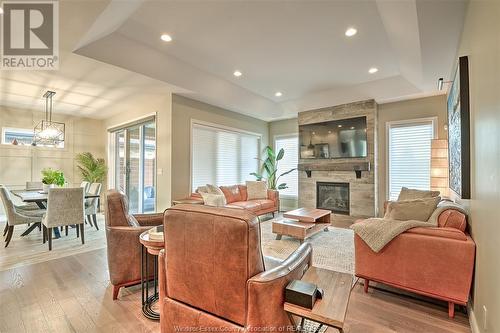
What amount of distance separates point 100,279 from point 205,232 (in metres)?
2.27

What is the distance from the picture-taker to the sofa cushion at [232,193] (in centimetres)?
561

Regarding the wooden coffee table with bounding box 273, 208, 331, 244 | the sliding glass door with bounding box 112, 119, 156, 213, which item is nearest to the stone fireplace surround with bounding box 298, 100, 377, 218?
the wooden coffee table with bounding box 273, 208, 331, 244

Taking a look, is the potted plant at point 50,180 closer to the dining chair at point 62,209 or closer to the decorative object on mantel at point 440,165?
the dining chair at point 62,209

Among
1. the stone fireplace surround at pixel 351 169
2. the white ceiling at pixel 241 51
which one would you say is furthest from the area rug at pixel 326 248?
the white ceiling at pixel 241 51

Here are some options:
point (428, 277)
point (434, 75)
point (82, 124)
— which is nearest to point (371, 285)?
point (428, 277)

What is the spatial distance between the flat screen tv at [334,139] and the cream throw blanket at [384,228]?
349cm

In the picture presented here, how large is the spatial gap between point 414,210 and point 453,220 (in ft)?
1.12

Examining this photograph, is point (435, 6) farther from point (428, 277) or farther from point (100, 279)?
point (100, 279)

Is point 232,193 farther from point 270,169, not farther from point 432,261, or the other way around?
point 432,261

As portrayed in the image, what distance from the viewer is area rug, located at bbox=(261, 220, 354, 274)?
3.12m

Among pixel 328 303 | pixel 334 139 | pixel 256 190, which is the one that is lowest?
pixel 328 303

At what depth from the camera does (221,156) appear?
6262 millimetres

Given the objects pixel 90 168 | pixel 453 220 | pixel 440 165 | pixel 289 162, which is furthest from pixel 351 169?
pixel 90 168

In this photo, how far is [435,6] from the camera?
7.41ft
